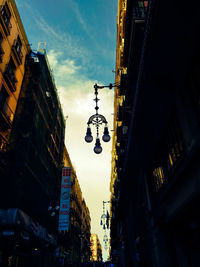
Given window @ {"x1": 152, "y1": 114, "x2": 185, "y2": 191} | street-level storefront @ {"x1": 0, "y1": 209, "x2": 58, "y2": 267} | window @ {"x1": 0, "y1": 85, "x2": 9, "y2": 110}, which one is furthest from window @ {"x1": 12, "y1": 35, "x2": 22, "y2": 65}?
window @ {"x1": 152, "y1": 114, "x2": 185, "y2": 191}

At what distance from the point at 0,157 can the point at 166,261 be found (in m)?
14.2

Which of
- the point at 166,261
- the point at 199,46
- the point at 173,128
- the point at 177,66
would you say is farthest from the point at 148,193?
the point at 199,46

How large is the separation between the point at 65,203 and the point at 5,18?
75.9ft

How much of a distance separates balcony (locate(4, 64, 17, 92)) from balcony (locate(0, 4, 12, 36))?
3383 mm

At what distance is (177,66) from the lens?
6.35 meters

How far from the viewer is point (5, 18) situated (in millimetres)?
19484

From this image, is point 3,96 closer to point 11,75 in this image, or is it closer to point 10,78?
point 10,78

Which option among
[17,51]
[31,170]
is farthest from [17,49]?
[31,170]

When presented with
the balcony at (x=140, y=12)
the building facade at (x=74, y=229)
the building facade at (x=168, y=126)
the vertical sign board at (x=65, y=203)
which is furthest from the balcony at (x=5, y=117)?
the building facade at (x=74, y=229)

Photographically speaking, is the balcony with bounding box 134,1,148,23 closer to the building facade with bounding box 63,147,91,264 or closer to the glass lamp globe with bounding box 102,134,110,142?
the glass lamp globe with bounding box 102,134,110,142

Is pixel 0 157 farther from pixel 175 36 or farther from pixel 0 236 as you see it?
pixel 175 36

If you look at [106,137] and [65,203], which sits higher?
[65,203]

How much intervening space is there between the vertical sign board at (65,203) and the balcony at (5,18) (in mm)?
19620

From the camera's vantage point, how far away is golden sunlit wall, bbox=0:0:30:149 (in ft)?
58.7
